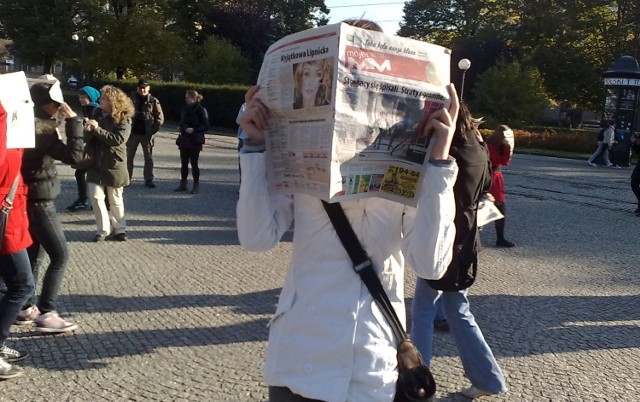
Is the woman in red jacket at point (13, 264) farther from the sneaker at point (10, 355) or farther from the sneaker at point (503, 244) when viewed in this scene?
the sneaker at point (503, 244)

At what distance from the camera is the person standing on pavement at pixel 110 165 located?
27.0ft

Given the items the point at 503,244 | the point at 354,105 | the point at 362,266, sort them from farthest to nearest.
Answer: the point at 503,244 < the point at 362,266 < the point at 354,105

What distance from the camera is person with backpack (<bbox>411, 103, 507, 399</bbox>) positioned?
13.4 feet

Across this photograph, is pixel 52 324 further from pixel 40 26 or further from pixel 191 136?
pixel 40 26

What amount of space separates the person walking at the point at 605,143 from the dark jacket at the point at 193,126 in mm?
16770

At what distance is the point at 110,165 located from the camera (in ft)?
27.2

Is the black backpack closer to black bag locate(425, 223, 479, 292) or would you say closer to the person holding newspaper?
black bag locate(425, 223, 479, 292)

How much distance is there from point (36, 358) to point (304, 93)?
135 inches

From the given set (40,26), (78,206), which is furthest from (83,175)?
(40,26)

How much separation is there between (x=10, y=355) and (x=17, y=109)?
1584 millimetres

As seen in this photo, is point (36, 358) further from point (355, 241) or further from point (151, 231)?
point (151, 231)

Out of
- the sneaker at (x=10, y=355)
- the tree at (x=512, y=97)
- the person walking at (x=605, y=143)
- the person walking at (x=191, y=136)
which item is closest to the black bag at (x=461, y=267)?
the sneaker at (x=10, y=355)

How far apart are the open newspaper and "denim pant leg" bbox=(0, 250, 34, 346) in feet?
A: 9.14

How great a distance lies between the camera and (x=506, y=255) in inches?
341
